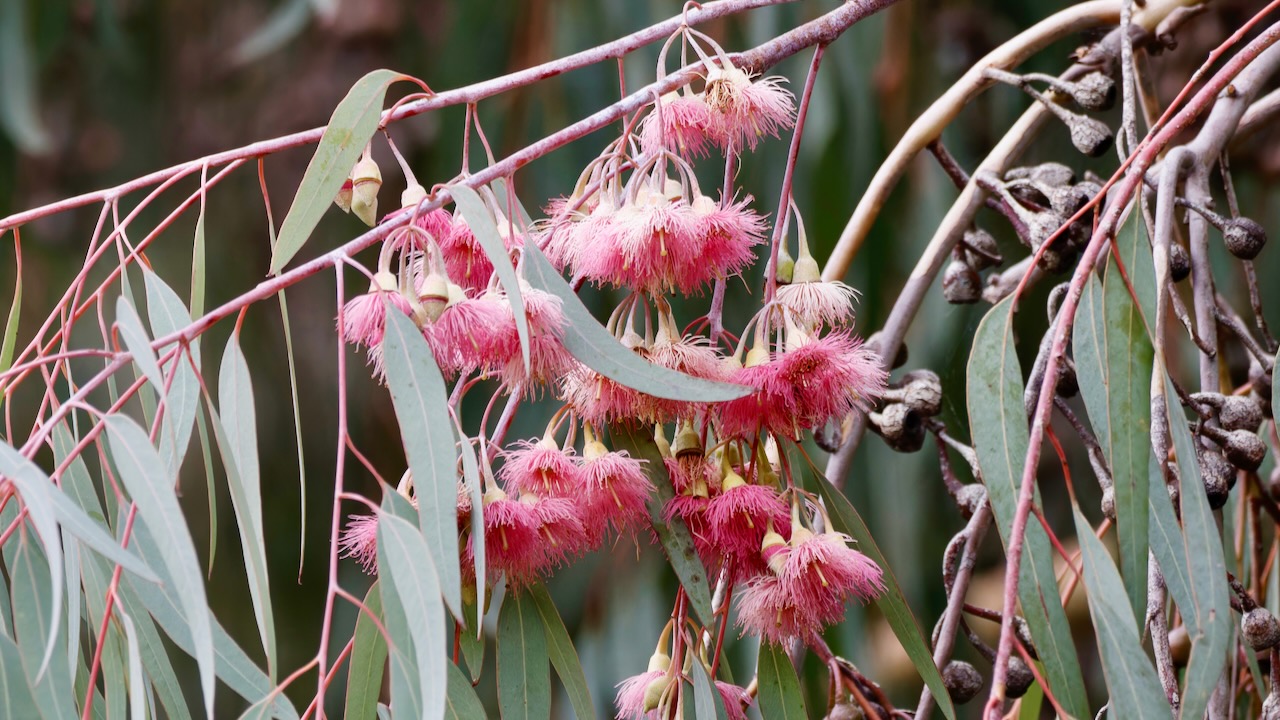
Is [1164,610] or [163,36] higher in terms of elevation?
[163,36]

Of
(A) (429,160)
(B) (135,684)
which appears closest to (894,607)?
(B) (135,684)

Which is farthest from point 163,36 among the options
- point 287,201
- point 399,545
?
point 399,545

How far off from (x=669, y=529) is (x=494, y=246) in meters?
0.19

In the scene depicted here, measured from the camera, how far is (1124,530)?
58 centimetres

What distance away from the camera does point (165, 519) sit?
0.49 m

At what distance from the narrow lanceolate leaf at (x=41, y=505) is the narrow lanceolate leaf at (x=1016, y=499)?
39 centimetres

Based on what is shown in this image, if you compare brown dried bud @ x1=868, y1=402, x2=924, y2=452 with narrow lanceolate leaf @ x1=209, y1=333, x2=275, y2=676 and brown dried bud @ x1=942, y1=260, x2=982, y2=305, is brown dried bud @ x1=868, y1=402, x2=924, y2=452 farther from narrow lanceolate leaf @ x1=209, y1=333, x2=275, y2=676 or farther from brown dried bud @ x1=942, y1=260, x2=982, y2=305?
narrow lanceolate leaf @ x1=209, y1=333, x2=275, y2=676

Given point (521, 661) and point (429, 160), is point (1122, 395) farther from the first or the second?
point (429, 160)

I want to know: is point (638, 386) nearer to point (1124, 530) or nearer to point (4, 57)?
point (1124, 530)

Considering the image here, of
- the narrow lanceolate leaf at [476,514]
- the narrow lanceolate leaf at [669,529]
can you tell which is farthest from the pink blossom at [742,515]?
the narrow lanceolate leaf at [476,514]

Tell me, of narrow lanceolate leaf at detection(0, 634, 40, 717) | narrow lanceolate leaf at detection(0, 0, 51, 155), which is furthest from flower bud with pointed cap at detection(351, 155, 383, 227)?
narrow lanceolate leaf at detection(0, 0, 51, 155)

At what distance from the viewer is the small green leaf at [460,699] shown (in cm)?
61

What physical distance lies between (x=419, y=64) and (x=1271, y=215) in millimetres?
1295

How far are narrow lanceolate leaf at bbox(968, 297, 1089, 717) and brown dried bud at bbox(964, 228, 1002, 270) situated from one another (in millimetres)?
250
